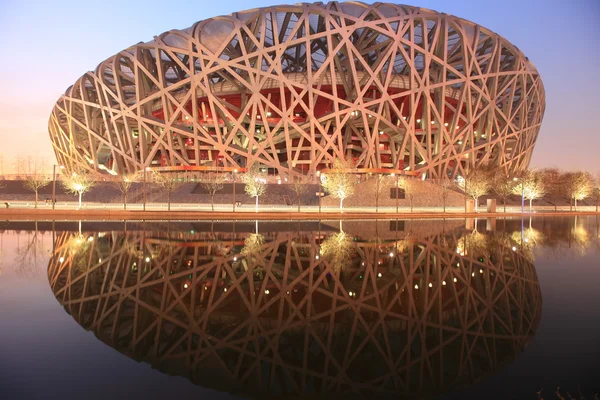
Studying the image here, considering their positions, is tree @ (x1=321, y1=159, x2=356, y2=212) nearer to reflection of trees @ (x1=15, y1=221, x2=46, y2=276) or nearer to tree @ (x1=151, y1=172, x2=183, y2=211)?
tree @ (x1=151, y1=172, x2=183, y2=211)

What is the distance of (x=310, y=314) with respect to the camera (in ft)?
22.8

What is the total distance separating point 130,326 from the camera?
639cm

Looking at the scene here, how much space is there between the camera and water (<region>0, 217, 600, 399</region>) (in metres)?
4.68

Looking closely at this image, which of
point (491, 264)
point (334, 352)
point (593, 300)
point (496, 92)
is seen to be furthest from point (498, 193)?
point (334, 352)

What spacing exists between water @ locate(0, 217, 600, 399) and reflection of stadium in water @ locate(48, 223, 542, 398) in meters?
0.03

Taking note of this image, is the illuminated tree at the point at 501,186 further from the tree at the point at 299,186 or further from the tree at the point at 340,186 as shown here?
the tree at the point at 299,186

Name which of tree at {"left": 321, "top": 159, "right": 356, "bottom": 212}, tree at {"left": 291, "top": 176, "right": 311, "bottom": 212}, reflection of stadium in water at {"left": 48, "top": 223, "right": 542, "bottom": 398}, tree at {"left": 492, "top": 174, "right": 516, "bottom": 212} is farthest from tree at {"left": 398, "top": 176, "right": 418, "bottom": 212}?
reflection of stadium in water at {"left": 48, "top": 223, "right": 542, "bottom": 398}

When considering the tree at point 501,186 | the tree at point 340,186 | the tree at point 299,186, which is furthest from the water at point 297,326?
the tree at point 501,186

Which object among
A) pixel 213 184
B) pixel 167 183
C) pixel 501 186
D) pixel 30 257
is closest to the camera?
pixel 30 257

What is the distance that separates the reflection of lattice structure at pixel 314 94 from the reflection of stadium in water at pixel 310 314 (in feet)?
132

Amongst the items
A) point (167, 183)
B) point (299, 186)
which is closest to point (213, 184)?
point (167, 183)

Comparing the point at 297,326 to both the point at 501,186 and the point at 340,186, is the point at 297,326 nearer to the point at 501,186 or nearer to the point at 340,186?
the point at 340,186

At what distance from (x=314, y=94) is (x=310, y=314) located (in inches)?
1927

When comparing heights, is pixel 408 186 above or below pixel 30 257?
above
